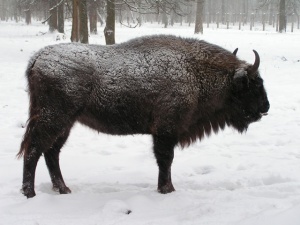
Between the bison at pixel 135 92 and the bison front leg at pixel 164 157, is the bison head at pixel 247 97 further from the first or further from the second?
the bison front leg at pixel 164 157

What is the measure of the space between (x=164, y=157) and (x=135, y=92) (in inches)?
31.1

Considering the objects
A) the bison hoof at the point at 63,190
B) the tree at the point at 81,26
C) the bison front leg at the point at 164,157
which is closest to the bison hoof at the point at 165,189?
the bison front leg at the point at 164,157

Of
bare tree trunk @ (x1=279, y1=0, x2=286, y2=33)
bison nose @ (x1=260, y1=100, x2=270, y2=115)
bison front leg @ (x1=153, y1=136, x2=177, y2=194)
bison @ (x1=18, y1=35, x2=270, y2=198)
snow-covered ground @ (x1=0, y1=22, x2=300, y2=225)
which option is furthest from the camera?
Answer: bare tree trunk @ (x1=279, y1=0, x2=286, y2=33)

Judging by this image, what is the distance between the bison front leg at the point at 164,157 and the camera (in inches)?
163

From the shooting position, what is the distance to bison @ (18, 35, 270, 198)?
153 inches

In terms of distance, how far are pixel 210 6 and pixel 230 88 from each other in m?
63.8

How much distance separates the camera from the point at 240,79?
14.0 feet

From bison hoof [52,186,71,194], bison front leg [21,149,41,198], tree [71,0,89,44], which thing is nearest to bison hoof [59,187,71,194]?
bison hoof [52,186,71,194]

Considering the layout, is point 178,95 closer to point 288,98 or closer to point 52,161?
point 52,161

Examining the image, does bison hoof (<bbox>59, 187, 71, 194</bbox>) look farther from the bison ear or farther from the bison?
the bison ear

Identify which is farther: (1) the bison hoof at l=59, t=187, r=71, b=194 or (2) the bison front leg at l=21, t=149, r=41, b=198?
(1) the bison hoof at l=59, t=187, r=71, b=194

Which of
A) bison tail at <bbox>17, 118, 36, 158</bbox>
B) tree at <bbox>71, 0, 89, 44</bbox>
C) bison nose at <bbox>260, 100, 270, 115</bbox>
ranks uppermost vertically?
tree at <bbox>71, 0, 89, 44</bbox>

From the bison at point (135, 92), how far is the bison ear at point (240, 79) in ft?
0.04

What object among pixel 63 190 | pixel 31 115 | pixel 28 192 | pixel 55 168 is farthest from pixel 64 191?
pixel 31 115
